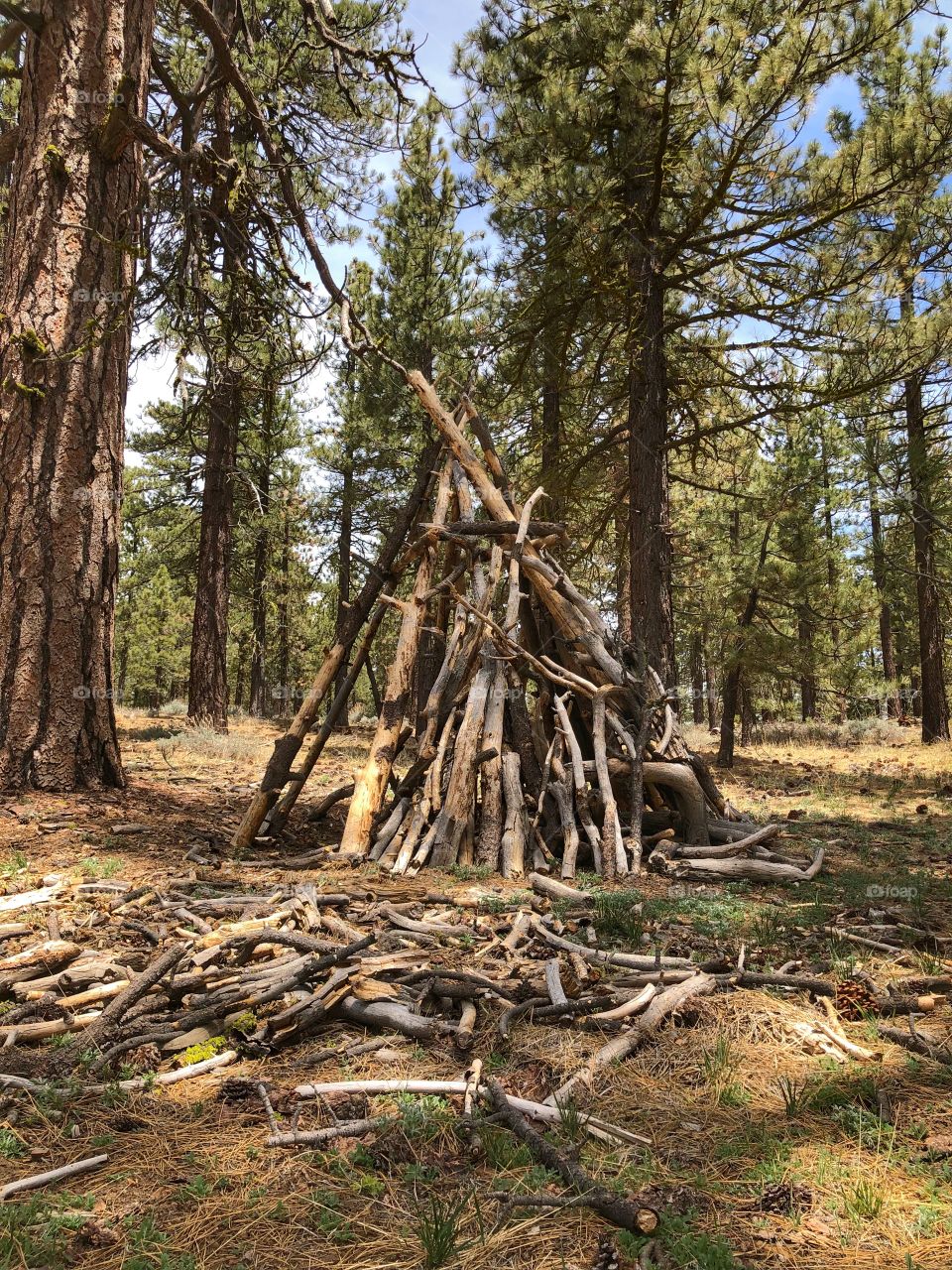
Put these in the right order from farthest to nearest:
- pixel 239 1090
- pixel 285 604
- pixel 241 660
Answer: pixel 241 660
pixel 285 604
pixel 239 1090

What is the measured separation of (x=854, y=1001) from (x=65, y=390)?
5877 mm

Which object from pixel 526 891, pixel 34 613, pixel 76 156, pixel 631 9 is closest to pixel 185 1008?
pixel 526 891

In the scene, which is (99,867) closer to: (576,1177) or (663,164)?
(576,1177)

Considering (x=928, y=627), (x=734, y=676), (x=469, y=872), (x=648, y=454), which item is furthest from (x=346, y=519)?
(x=469, y=872)

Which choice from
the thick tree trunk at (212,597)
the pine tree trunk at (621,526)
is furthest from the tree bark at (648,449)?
the thick tree trunk at (212,597)

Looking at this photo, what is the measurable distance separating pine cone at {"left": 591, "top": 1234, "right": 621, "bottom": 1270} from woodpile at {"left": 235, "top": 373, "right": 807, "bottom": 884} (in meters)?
3.24

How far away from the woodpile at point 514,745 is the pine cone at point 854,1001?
1.90 meters

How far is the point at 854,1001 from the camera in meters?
3.16

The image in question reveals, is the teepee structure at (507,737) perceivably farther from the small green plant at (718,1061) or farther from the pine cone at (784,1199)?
the pine cone at (784,1199)

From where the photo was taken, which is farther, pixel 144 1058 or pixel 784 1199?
pixel 144 1058

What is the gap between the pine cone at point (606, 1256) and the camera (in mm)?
1752

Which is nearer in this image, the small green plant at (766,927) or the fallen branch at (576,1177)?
the fallen branch at (576,1177)

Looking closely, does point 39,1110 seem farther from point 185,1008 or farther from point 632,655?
point 632,655

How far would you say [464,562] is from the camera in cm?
669
